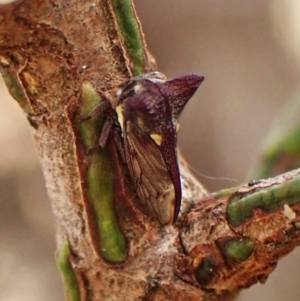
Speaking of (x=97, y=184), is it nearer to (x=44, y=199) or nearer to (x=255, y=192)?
(x=255, y=192)

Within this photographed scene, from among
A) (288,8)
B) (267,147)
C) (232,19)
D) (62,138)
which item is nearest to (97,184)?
(62,138)

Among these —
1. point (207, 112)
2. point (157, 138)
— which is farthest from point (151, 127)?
point (207, 112)

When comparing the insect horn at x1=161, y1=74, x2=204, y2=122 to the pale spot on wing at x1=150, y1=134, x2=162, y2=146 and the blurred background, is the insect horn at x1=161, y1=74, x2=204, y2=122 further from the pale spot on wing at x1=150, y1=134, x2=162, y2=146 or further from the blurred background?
the blurred background

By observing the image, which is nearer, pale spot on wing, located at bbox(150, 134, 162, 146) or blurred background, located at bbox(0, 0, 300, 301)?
pale spot on wing, located at bbox(150, 134, 162, 146)

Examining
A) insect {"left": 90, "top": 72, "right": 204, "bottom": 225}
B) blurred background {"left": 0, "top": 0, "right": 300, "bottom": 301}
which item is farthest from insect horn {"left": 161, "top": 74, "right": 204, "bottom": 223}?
blurred background {"left": 0, "top": 0, "right": 300, "bottom": 301}

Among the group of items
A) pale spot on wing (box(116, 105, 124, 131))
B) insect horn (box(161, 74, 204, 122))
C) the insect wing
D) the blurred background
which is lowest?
the insect wing

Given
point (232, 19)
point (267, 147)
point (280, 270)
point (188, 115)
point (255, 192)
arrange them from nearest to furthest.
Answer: point (255, 192) < point (267, 147) < point (280, 270) < point (188, 115) < point (232, 19)

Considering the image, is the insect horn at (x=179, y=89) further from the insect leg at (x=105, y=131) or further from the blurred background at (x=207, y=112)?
the blurred background at (x=207, y=112)
